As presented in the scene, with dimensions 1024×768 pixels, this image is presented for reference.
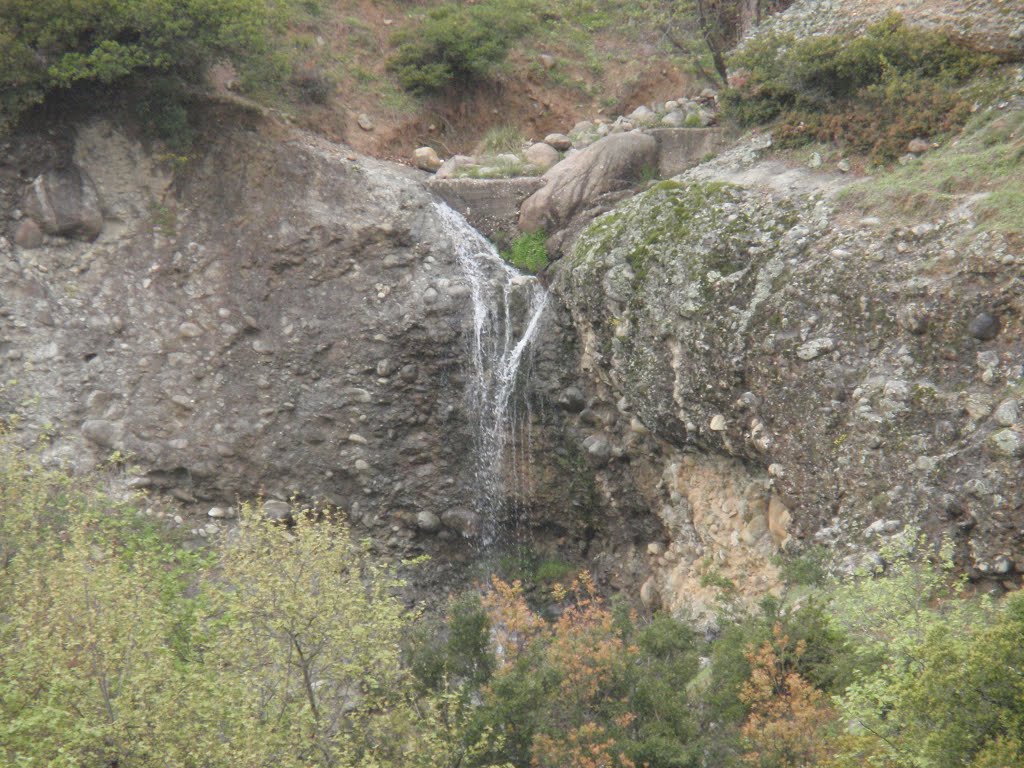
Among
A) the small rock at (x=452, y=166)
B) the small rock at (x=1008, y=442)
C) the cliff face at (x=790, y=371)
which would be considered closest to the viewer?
the small rock at (x=1008, y=442)

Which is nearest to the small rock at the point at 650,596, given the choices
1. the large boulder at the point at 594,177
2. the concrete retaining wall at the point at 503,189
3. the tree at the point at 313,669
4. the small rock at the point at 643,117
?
the tree at the point at 313,669

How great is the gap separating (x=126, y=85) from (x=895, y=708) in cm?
1655

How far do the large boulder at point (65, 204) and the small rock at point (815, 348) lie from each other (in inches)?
496

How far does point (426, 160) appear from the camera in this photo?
2144 centimetres

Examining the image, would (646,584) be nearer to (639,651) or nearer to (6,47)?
(639,651)

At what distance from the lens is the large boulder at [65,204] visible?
1772 cm

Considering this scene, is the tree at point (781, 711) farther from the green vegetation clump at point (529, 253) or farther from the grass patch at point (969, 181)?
the green vegetation clump at point (529, 253)

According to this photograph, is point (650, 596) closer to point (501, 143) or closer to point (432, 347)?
point (432, 347)

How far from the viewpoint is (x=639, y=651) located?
1131cm

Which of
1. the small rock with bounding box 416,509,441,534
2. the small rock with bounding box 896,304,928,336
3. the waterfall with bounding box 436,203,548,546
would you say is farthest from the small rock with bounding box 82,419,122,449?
the small rock with bounding box 896,304,928,336

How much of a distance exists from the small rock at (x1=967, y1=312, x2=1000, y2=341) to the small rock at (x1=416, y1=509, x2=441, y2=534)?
942cm

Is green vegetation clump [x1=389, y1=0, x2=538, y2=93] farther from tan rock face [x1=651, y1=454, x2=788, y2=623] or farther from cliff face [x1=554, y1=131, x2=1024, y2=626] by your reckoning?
tan rock face [x1=651, y1=454, x2=788, y2=623]

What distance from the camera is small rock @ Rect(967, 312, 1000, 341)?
11883mm

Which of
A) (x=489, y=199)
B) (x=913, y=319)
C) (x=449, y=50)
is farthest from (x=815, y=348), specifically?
(x=449, y=50)
